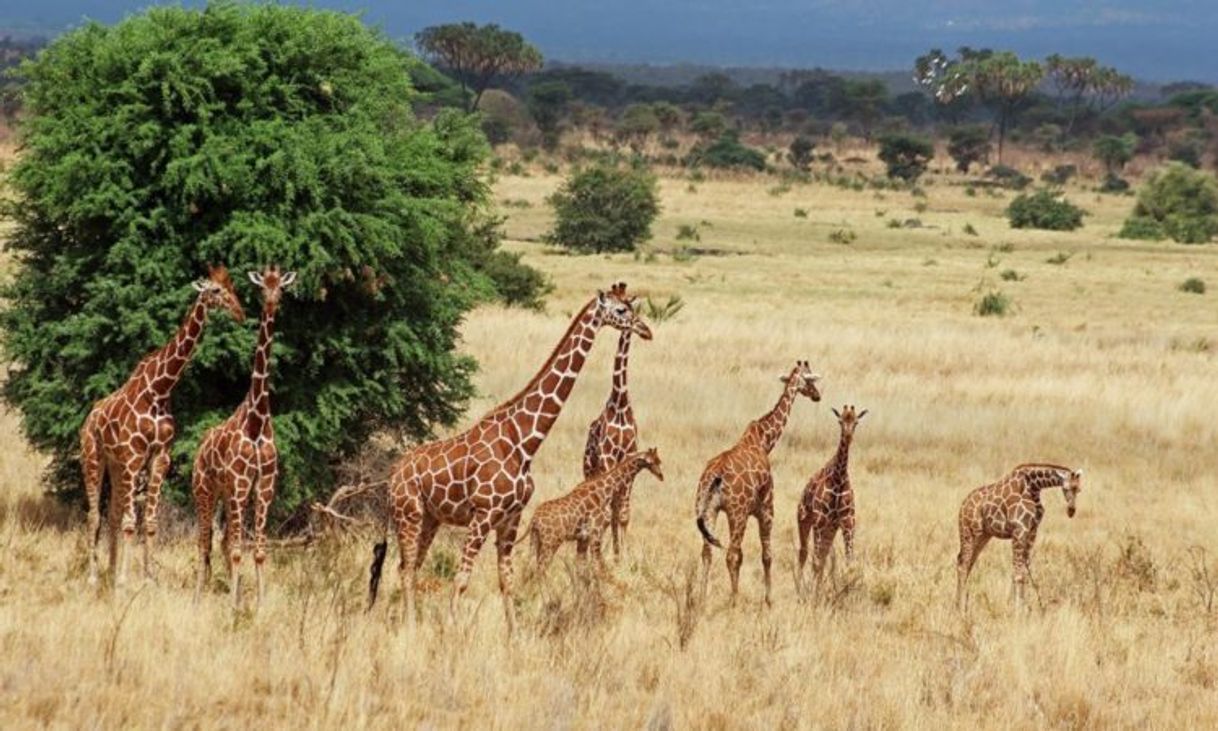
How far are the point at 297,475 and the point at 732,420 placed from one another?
972 cm

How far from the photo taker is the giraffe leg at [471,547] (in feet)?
32.5

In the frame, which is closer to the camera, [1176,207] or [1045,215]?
[1045,215]

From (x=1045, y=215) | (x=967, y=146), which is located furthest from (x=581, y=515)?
(x=967, y=146)

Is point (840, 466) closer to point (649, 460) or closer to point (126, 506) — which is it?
point (649, 460)

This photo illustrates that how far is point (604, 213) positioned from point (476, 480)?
4523cm

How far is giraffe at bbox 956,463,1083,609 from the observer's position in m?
12.5

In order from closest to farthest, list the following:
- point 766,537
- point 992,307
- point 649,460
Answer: point 649,460 → point 766,537 → point 992,307

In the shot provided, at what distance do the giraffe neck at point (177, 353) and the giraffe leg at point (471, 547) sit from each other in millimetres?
2280

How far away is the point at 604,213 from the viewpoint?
54.8m

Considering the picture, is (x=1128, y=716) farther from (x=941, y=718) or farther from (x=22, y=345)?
(x=22, y=345)

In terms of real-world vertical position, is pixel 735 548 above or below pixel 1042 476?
below

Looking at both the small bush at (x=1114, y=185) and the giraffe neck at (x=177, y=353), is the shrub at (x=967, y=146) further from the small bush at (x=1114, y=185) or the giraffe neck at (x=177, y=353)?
the giraffe neck at (x=177, y=353)

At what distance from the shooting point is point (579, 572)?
37.1ft

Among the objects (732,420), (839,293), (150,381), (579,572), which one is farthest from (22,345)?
(839,293)
